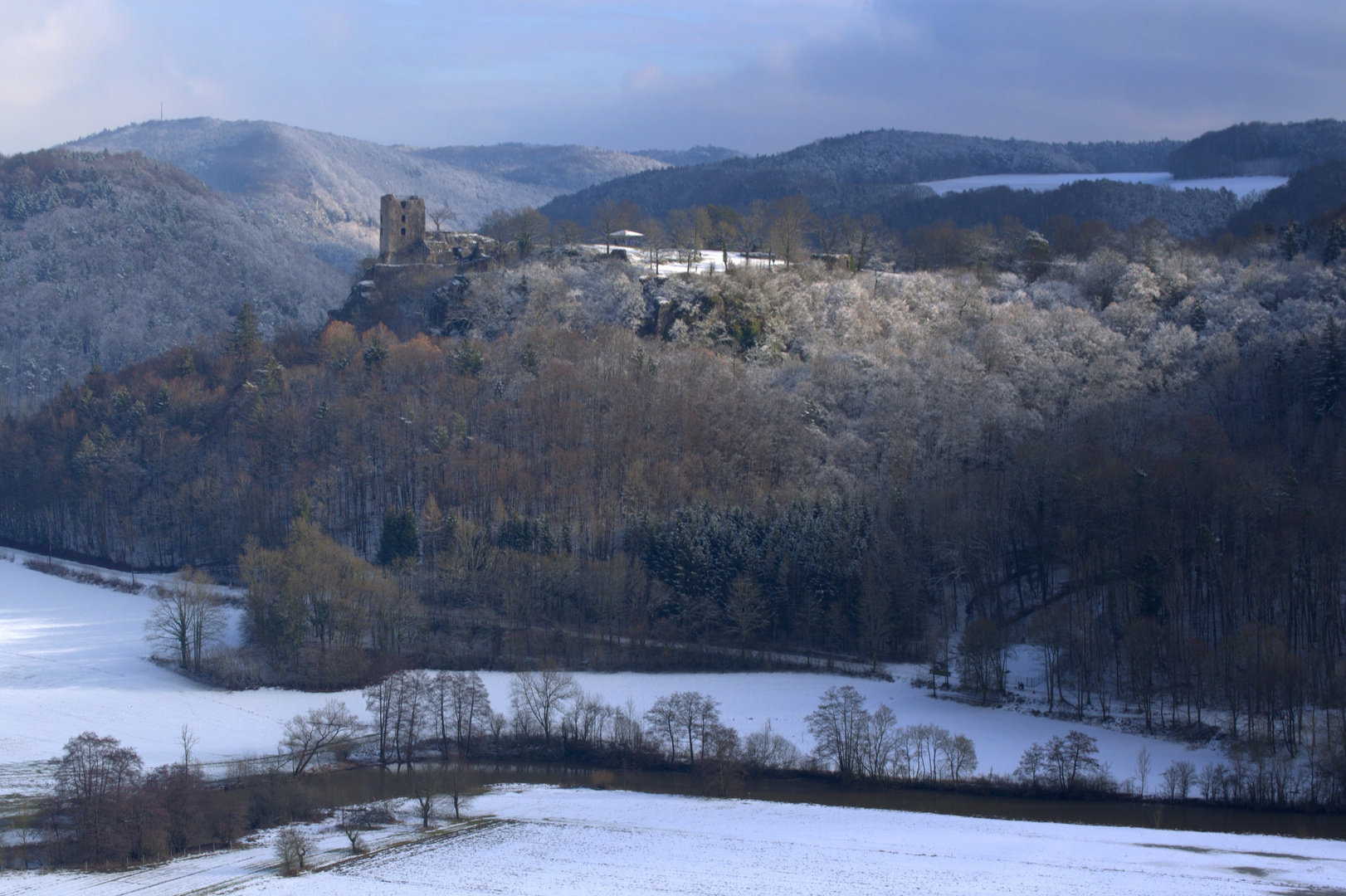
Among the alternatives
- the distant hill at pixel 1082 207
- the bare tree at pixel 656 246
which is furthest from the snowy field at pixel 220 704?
the distant hill at pixel 1082 207

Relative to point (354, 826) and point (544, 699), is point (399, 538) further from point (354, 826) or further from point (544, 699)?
point (354, 826)

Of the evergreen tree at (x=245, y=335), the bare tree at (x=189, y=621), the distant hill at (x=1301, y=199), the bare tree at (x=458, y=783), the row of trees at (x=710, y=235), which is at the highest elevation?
the distant hill at (x=1301, y=199)

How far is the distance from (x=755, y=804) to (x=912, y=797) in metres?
6.99

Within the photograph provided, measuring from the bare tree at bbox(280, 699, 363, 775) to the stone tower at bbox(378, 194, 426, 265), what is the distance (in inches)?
2796

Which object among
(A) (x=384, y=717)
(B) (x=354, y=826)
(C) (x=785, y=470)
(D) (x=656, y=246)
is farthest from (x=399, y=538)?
(D) (x=656, y=246)

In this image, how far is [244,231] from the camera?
177125 millimetres

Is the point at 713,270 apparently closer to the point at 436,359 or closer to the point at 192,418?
the point at 436,359

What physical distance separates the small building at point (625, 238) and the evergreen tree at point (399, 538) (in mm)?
52467

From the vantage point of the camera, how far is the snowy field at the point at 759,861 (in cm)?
3494

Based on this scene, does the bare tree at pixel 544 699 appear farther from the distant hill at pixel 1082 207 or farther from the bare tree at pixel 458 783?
the distant hill at pixel 1082 207

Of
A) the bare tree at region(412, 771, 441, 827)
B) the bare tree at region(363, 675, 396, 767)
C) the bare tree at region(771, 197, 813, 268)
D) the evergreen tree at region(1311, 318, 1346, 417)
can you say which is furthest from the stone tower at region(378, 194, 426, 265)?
the evergreen tree at region(1311, 318, 1346, 417)

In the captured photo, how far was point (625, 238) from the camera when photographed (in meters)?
121

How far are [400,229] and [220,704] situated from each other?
233 feet

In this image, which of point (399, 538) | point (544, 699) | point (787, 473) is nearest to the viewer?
point (544, 699)
